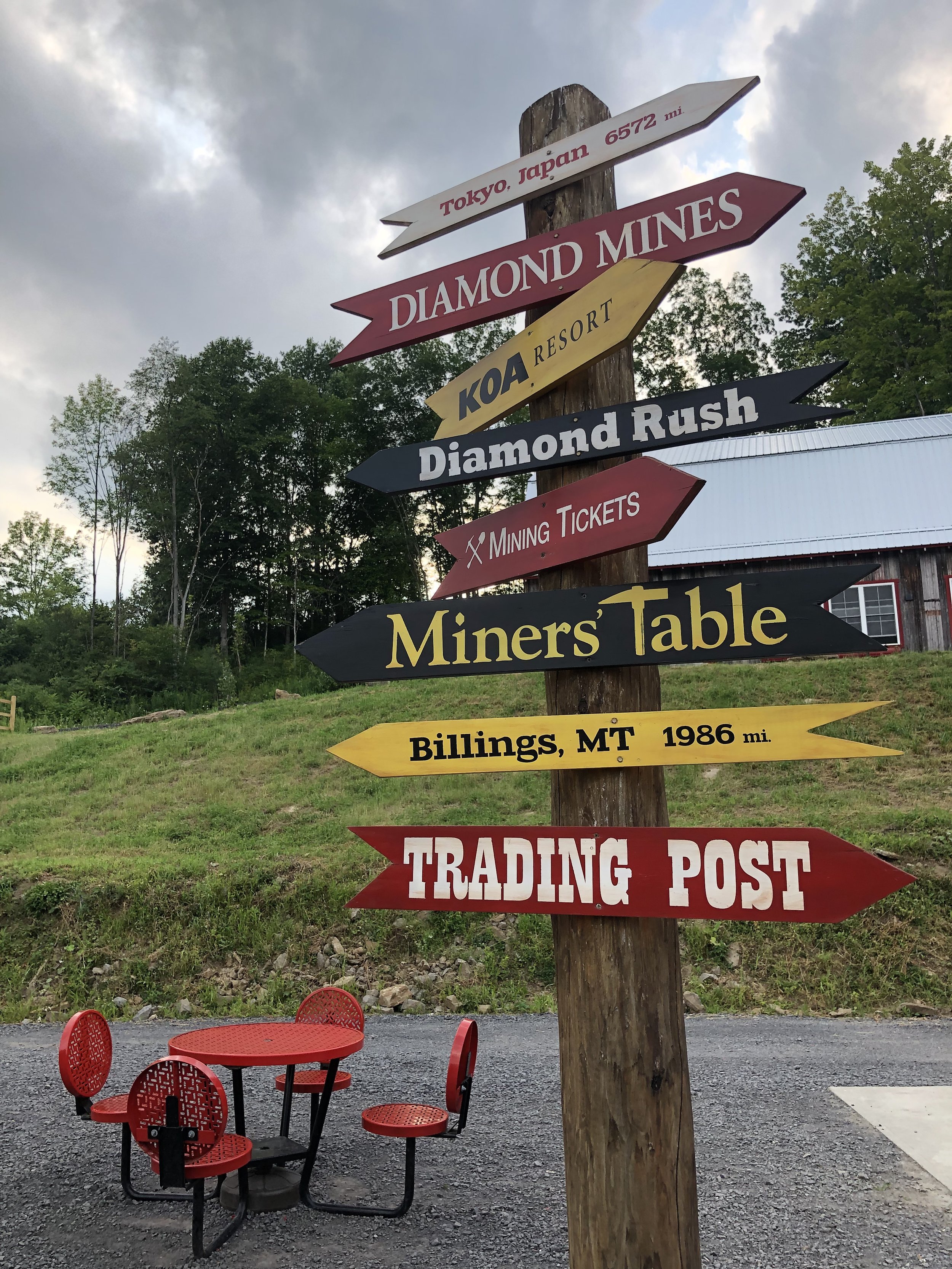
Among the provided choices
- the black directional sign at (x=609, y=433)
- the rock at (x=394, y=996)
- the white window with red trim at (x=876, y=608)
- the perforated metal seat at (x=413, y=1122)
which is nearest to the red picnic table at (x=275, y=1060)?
the perforated metal seat at (x=413, y=1122)

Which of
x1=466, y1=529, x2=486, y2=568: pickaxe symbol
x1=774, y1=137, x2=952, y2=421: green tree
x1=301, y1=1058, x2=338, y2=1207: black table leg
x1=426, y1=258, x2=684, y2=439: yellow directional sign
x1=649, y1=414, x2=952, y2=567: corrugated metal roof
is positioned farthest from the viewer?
x1=774, y1=137, x2=952, y2=421: green tree

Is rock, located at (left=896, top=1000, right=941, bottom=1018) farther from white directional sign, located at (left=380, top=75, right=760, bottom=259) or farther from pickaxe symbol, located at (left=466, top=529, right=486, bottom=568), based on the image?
white directional sign, located at (left=380, top=75, right=760, bottom=259)

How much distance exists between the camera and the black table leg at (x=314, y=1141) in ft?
13.9

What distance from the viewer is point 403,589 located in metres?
39.2

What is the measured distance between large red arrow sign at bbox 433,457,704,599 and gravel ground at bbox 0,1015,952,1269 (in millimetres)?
2812

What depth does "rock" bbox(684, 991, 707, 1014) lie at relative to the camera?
788 cm

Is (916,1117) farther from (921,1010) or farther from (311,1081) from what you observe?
(311,1081)

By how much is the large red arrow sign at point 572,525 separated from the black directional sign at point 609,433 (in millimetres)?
117

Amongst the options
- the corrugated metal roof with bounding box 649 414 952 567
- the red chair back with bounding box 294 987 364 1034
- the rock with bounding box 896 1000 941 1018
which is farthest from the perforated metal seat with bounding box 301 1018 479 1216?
the corrugated metal roof with bounding box 649 414 952 567

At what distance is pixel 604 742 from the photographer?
9.65 feet

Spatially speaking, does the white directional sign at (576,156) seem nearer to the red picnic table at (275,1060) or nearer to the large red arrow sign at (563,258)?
the large red arrow sign at (563,258)

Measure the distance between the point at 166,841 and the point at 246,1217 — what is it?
Answer: 347 inches

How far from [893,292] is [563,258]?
3372 centimetres

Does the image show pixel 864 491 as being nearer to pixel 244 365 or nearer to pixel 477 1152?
pixel 477 1152
